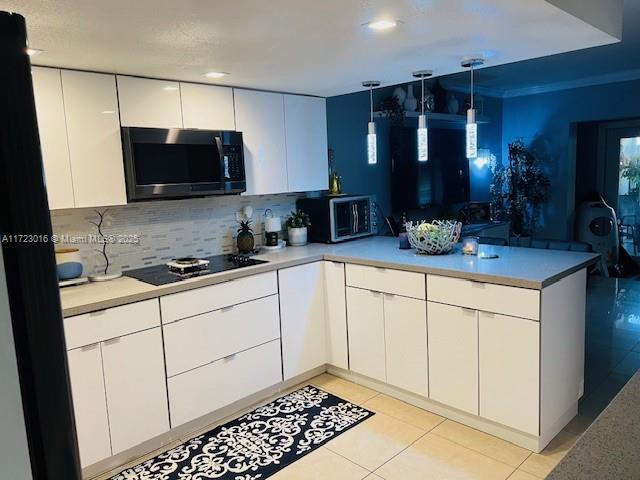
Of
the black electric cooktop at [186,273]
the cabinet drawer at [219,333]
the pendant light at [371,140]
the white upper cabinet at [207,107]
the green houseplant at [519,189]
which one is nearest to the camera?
the cabinet drawer at [219,333]

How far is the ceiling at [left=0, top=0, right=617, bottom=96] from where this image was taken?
1800 mm

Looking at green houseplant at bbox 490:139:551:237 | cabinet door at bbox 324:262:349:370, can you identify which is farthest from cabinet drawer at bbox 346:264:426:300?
green houseplant at bbox 490:139:551:237

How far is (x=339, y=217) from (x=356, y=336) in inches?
39.7

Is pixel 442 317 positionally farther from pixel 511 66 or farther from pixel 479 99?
pixel 479 99

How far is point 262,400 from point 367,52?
7.62 feet

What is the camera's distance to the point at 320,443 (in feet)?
8.99

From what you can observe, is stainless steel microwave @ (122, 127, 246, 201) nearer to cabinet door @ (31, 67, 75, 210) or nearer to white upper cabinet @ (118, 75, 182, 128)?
white upper cabinet @ (118, 75, 182, 128)

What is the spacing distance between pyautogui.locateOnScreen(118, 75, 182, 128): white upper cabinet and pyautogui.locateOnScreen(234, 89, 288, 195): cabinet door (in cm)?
48

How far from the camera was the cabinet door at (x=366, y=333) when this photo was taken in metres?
3.22

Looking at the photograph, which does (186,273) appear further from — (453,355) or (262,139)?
(453,355)

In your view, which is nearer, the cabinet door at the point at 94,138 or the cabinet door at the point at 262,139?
the cabinet door at the point at 94,138

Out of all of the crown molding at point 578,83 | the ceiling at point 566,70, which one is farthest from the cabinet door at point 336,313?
the crown molding at point 578,83

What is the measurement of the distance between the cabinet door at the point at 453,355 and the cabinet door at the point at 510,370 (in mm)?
55

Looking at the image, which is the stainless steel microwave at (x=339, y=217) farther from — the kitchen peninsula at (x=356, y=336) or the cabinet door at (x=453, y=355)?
the cabinet door at (x=453, y=355)
